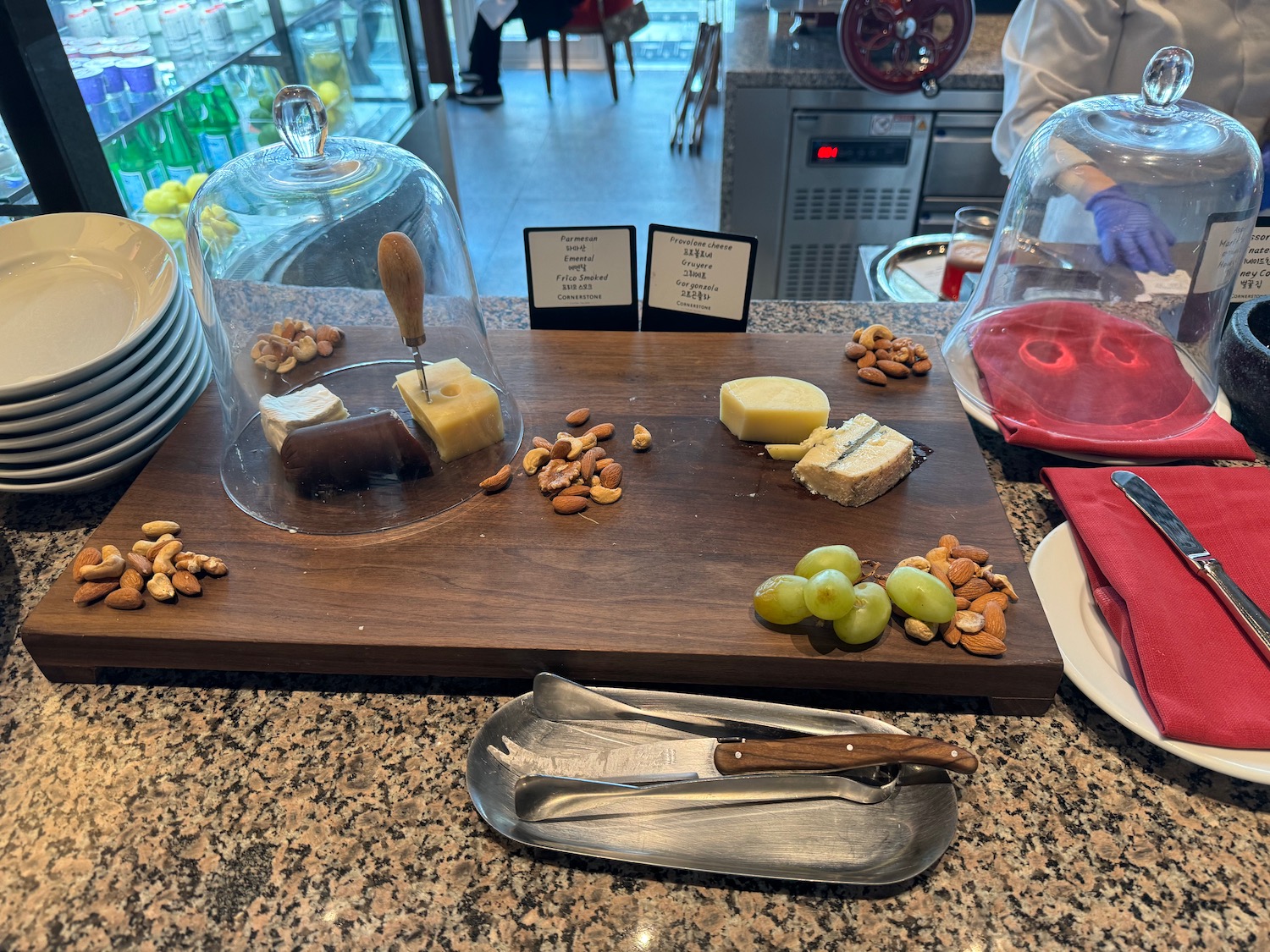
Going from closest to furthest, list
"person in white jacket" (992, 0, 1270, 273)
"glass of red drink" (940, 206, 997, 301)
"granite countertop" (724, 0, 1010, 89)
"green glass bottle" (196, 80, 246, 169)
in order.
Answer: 1. "glass of red drink" (940, 206, 997, 301)
2. "person in white jacket" (992, 0, 1270, 273)
3. "green glass bottle" (196, 80, 246, 169)
4. "granite countertop" (724, 0, 1010, 89)

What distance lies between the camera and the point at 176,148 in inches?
69.1

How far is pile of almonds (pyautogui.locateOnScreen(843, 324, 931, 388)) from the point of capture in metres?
0.94

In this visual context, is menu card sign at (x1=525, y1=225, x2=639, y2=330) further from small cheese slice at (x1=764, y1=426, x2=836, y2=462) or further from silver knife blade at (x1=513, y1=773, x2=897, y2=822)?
silver knife blade at (x1=513, y1=773, x2=897, y2=822)

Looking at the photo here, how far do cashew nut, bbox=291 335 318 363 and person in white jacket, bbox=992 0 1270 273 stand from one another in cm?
120

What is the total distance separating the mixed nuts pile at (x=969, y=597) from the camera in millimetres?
641

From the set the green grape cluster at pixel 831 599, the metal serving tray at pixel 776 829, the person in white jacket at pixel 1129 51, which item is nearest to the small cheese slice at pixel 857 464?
the green grape cluster at pixel 831 599

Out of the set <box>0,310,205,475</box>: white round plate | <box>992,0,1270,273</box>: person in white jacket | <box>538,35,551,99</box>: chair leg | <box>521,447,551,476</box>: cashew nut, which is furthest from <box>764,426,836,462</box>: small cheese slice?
<box>538,35,551,99</box>: chair leg

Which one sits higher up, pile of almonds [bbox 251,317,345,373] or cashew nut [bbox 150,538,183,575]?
pile of almonds [bbox 251,317,345,373]

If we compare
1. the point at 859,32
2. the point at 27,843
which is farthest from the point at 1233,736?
the point at 859,32

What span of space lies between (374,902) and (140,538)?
411mm

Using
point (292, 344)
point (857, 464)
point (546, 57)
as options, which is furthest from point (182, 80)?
point (546, 57)

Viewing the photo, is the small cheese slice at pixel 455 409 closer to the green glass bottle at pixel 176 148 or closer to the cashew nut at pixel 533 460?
the cashew nut at pixel 533 460

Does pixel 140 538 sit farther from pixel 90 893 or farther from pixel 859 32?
pixel 859 32

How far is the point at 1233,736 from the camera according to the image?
58cm
